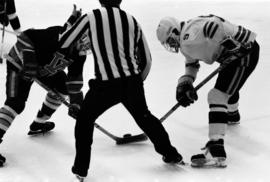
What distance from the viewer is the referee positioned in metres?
2.29

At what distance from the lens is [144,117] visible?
7.98 ft

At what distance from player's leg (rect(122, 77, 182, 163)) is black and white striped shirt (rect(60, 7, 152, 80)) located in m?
0.06

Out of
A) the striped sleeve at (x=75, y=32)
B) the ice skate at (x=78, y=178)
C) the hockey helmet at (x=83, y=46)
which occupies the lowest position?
the ice skate at (x=78, y=178)

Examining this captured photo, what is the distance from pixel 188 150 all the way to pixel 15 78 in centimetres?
95

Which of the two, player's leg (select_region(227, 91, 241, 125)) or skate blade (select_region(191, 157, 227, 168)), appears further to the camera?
player's leg (select_region(227, 91, 241, 125))

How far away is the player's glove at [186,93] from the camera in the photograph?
107 inches

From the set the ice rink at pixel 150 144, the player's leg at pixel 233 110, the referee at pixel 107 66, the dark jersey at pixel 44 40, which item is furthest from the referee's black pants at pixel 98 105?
the player's leg at pixel 233 110

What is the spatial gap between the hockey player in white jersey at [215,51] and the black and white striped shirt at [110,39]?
10.6 inches

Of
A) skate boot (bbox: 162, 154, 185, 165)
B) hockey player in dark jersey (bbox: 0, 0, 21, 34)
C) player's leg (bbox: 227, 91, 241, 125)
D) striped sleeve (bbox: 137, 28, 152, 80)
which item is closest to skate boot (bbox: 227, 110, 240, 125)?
player's leg (bbox: 227, 91, 241, 125)

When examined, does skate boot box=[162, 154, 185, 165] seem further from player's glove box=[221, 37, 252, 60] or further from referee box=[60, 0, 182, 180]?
player's glove box=[221, 37, 252, 60]

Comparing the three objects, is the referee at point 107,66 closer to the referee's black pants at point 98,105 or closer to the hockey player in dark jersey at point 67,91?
the referee's black pants at point 98,105

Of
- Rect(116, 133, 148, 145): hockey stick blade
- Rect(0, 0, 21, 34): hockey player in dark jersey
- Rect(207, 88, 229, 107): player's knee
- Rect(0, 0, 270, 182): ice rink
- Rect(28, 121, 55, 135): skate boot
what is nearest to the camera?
Rect(0, 0, 270, 182): ice rink

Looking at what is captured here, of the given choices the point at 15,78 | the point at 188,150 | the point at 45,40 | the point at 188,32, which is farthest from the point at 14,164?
the point at 188,32

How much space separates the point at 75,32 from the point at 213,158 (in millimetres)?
881
